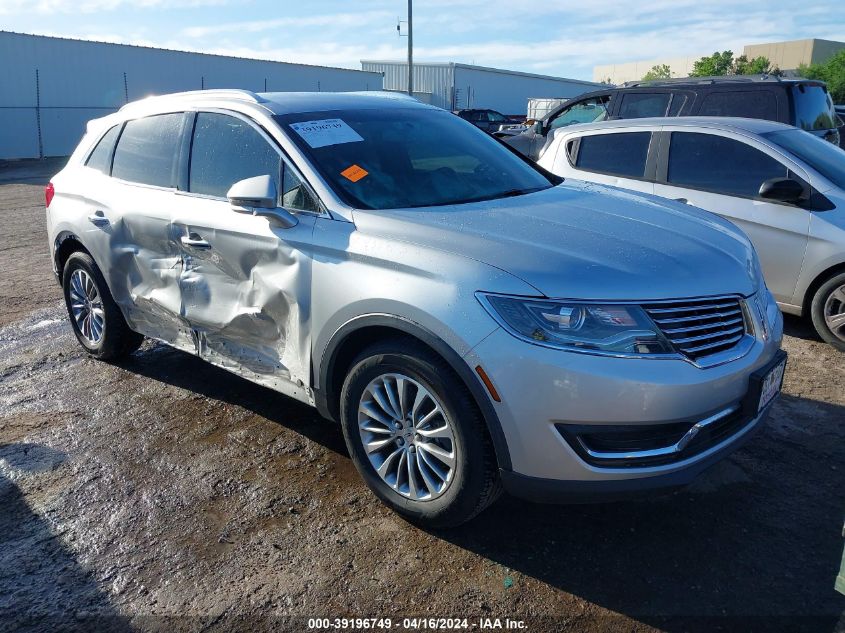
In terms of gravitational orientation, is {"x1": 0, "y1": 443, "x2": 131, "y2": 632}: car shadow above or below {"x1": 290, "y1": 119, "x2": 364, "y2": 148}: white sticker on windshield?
below

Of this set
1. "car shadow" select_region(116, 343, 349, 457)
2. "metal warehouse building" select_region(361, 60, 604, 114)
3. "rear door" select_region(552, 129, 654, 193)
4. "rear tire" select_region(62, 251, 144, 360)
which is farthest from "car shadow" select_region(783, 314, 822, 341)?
"metal warehouse building" select_region(361, 60, 604, 114)

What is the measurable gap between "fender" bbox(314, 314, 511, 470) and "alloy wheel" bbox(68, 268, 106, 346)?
100 inches

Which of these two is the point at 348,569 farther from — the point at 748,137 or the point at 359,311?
the point at 748,137

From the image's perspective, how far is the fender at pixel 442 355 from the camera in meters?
2.83

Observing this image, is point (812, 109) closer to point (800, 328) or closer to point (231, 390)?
point (800, 328)

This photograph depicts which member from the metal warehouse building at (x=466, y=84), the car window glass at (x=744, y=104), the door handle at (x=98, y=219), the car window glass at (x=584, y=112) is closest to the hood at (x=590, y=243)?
the door handle at (x=98, y=219)

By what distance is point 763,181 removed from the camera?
228 inches

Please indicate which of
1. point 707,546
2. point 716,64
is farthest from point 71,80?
point 716,64

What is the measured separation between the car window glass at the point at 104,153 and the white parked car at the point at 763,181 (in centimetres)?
394

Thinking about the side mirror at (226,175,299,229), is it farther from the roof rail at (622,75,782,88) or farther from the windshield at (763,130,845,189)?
the roof rail at (622,75,782,88)

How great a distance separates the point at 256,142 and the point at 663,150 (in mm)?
3825

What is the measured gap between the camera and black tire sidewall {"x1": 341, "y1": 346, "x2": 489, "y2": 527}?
293 centimetres

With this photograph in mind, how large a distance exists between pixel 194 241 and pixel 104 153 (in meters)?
1.58

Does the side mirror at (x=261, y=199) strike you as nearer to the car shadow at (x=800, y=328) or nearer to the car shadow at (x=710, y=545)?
the car shadow at (x=710, y=545)
